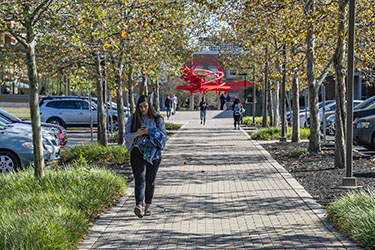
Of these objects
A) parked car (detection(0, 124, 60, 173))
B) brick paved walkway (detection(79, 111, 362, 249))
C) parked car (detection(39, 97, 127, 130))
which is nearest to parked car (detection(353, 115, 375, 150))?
brick paved walkway (detection(79, 111, 362, 249))

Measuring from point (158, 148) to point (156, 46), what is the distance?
33.7 feet

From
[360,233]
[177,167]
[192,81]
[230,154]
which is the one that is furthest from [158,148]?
[192,81]

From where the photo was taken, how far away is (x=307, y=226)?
771 centimetres

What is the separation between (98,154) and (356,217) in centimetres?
937

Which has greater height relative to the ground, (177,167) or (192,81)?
(192,81)

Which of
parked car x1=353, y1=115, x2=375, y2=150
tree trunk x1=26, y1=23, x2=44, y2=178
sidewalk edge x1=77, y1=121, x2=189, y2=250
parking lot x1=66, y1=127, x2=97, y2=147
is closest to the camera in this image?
sidewalk edge x1=77, y1=121, x2=189, y2=250

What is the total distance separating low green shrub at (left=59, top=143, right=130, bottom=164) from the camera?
50.0ft

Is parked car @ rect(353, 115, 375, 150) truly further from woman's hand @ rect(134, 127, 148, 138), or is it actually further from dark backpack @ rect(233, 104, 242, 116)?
dark backpack @ rect(233, 104, 242, 116)

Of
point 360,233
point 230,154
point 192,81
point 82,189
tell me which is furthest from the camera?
point 192,81

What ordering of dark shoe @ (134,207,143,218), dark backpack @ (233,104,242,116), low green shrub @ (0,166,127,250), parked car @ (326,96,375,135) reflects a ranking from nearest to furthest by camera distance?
low green shrub @ (0,166,127,250) < dark shoe @ (134,207,143,218) < parked car @ (326,96,375,135) < dark backpack @ (233,104,242,116)

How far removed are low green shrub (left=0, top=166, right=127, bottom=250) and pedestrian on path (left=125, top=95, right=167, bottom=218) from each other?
0.72 m

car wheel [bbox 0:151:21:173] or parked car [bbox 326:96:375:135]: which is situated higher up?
parked car [bbox 326:96:375:135]

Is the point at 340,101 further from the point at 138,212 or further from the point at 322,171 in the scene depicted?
the point at 138,212

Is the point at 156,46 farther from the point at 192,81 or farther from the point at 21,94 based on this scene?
the point at 21,94
